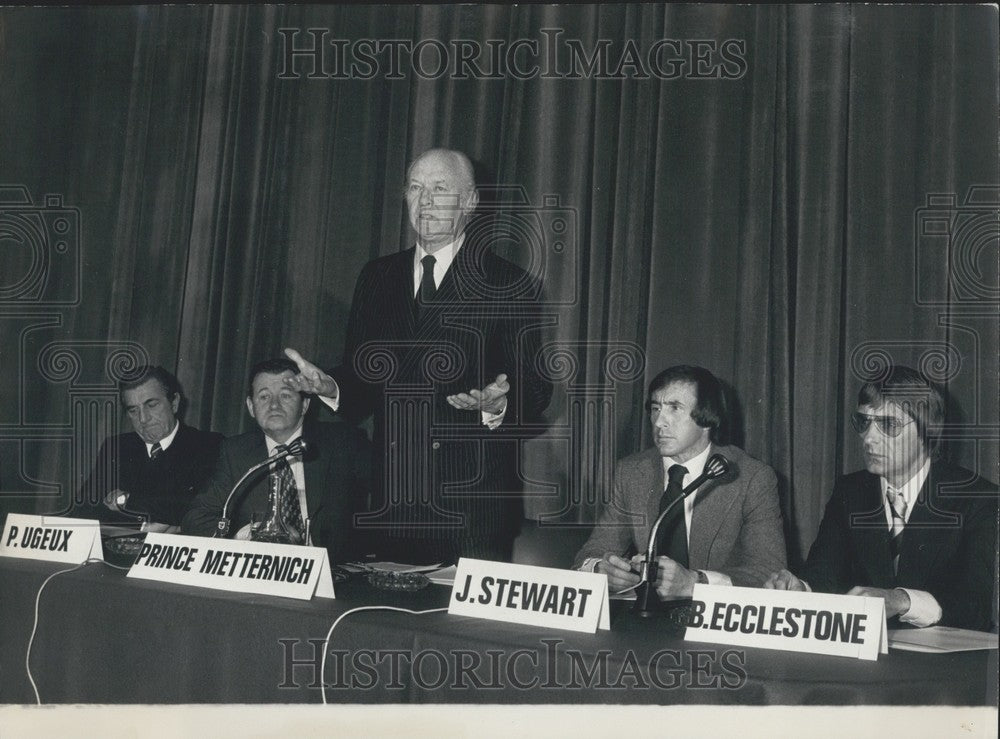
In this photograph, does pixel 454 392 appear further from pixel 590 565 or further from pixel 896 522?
pixel 896 522

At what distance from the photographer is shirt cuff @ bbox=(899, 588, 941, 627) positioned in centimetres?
257

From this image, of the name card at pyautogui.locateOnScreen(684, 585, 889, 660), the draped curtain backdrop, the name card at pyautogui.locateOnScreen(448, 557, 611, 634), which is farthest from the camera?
the draped curtain backdrop

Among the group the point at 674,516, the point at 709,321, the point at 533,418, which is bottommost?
the point at 674,516

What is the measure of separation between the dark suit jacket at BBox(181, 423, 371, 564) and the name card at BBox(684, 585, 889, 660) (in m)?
1.33

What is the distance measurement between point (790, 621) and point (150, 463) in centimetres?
218

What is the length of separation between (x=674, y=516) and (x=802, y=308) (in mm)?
843

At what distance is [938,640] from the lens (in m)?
2.47

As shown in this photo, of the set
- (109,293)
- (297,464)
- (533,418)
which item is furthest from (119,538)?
(533,418)

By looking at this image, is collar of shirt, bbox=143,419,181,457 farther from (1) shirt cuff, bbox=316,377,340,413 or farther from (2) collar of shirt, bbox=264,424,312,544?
(1) shirt cuff, bbox=316,377,340,413

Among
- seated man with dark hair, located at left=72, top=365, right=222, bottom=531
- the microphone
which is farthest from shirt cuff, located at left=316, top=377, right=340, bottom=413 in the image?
seated man with dark hair, located at left=72, top=365, right=222, bottom=531

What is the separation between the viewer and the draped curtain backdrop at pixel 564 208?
10.8 feet

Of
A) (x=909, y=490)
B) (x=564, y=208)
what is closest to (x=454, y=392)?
(x=564, y=208)

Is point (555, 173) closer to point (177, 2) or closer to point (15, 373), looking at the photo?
point (177, 2)

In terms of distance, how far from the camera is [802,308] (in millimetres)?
3363
